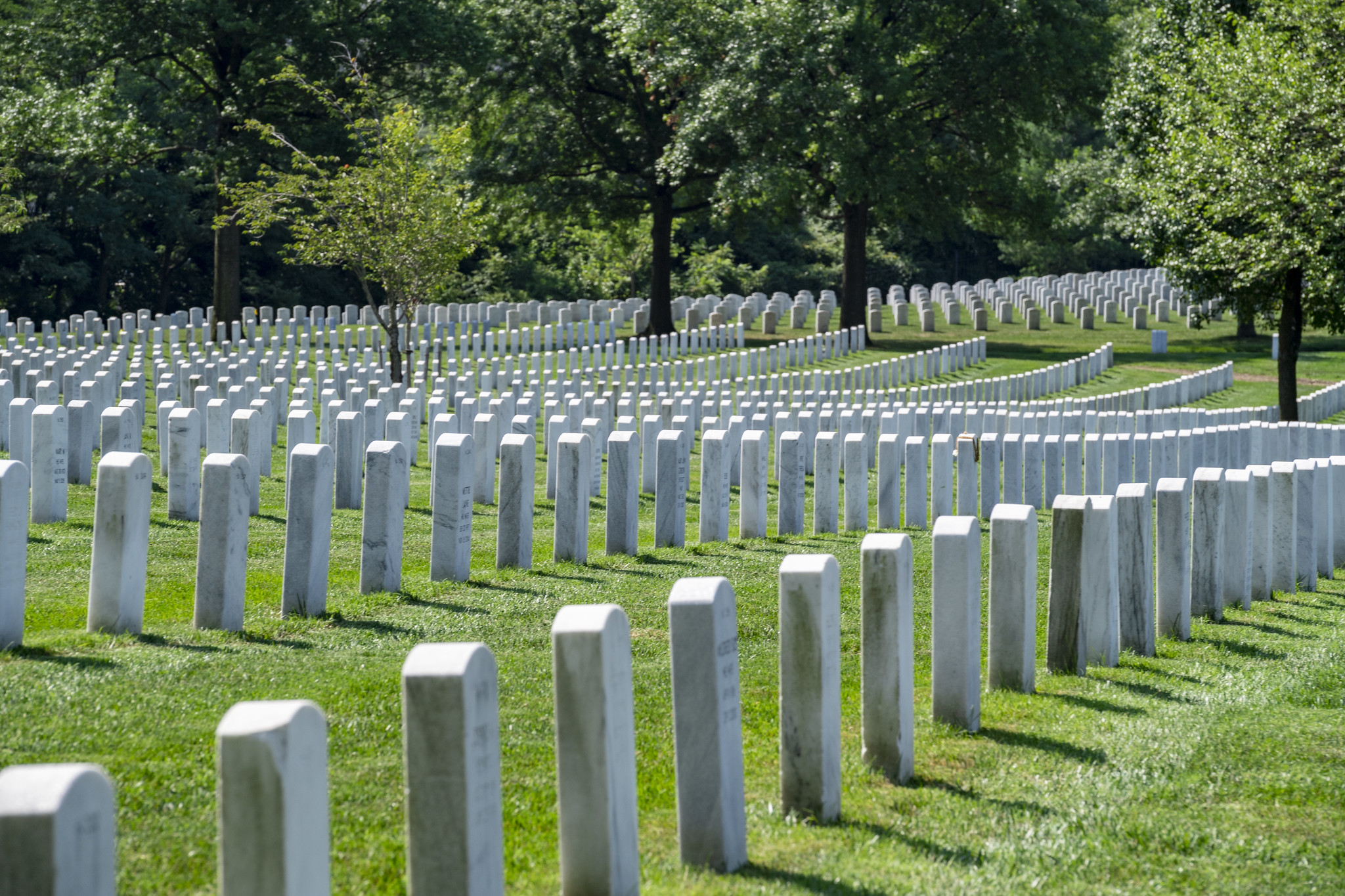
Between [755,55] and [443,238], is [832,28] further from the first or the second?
[443,238]

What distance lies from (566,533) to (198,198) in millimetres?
44234

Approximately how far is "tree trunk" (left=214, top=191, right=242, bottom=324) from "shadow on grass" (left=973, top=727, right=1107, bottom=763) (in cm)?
3272

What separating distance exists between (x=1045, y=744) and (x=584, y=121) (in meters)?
38.0

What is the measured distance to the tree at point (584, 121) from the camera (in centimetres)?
3947

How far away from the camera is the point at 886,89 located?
35031 millimetres

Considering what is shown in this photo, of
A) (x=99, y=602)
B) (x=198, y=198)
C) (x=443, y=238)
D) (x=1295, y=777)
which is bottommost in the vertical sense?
(x=1295, y=777)

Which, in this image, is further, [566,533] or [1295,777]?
[566,533]

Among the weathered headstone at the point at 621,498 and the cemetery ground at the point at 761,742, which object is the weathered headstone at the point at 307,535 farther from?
the weathered headstone at the point at 621,498

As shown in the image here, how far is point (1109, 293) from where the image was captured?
52188 mm

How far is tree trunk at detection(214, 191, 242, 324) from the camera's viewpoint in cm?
3556

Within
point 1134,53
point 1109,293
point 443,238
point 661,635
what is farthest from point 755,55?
point 661,635

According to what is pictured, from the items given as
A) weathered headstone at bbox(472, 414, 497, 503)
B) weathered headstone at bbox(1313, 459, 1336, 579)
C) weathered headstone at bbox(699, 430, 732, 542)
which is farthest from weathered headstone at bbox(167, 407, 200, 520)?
weathered headstone at bbox(1313, 459, 1336, 579)

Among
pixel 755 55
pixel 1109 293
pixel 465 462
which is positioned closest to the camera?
pixel 465 462

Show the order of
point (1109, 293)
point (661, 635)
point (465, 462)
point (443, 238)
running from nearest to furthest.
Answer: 1. point (661, 635)
2. point (465, 462)
3. point (443, 238)
4. point (1109, 293)
